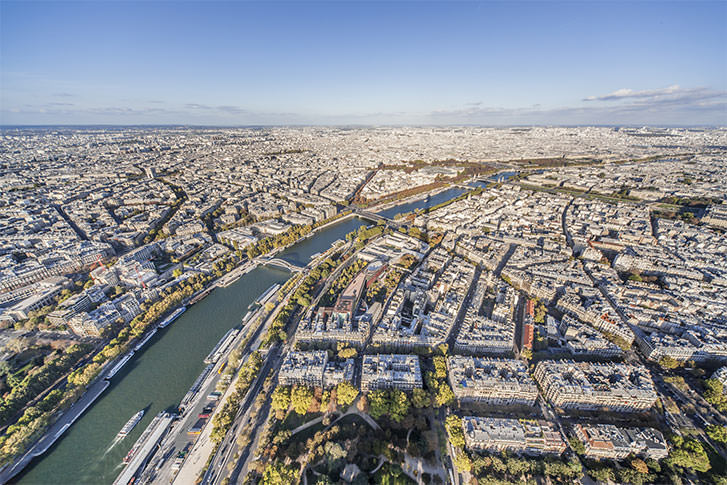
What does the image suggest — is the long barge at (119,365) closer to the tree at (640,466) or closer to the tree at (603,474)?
the tree at (603,474)

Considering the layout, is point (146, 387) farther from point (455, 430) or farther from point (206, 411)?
point (455, 430)

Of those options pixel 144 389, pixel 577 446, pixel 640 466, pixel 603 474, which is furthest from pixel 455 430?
pixel 144 389

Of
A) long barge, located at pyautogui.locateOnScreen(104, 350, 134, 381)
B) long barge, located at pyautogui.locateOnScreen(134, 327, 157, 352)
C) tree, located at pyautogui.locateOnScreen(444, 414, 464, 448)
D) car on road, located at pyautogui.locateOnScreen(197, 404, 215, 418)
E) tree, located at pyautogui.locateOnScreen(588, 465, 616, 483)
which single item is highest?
long barge, located at pyautogui.locateOnScreen(134, 327, 157, 352)

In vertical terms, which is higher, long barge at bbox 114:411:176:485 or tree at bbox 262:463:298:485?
tree at bbox 262:463:298:485

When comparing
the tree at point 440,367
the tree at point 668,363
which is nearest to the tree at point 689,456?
A: the tree at point 668,363

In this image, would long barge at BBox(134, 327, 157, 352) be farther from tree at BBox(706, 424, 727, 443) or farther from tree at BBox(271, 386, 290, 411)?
tree at BBox(706, 424, 727, 443)

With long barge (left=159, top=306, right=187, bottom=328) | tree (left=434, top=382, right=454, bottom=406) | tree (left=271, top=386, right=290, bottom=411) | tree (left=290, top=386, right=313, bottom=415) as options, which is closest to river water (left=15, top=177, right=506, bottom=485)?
long barge (left=159, top=306, right=187, bottom=328)
